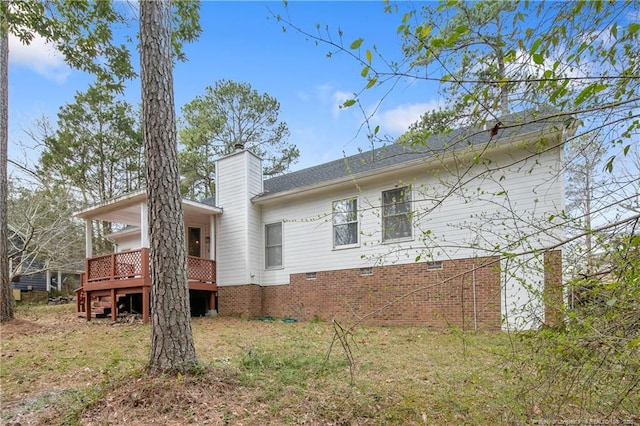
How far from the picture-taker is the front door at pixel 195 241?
43.2ft

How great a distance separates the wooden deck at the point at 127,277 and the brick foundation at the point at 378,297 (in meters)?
0.71

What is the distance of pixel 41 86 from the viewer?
1312cm

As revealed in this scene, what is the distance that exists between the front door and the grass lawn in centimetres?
717

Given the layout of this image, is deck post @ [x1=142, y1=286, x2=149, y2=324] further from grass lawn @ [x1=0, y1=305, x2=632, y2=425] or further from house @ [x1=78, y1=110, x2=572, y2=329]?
grass lawn @ [x1=0, y1=305, x2=632, y2=425]

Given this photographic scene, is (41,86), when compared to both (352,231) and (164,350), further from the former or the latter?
(164,350)

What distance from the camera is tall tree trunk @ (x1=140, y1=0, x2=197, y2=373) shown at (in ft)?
12.2

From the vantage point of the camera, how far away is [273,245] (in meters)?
11.5

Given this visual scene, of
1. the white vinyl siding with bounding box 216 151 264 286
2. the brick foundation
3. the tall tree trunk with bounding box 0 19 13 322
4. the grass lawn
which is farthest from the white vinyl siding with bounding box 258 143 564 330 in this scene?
the tall tree trunk with bounding box 0 19 13 322

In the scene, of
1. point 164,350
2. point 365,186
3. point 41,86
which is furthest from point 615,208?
point 41,86

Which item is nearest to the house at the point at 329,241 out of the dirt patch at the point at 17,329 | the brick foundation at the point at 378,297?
the brick foundation at the point at 378,297

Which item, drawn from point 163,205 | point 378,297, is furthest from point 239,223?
point 163,205

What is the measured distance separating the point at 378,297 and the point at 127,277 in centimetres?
714

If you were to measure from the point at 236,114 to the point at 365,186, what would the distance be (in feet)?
47.6

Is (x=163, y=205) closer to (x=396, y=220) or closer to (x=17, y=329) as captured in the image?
(x=396, y=220)
